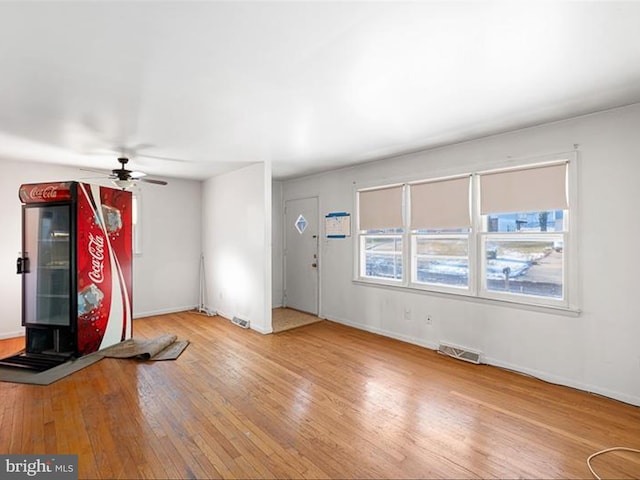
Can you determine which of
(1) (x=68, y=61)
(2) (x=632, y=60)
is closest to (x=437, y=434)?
(2) (x=632, y=60)

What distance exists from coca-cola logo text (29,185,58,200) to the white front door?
3.59 m

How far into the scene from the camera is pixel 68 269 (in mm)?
3857

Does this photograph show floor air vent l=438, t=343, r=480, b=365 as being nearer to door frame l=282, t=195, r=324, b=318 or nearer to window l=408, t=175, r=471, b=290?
window l=408, t=175, r=471, b=290

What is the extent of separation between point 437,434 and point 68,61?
3.57 m

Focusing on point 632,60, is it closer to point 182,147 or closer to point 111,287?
point 182,147

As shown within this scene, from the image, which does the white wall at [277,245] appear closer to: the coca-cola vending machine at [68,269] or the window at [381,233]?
the window at [381,233]

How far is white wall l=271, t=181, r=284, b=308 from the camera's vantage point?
21.4 ft

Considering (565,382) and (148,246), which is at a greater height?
(148,246)

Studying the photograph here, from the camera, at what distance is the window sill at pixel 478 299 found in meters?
3.17

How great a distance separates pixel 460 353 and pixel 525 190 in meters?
1.96

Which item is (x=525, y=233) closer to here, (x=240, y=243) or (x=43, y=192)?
(x=240, y=243)

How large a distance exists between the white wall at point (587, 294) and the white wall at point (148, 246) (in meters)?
4.47

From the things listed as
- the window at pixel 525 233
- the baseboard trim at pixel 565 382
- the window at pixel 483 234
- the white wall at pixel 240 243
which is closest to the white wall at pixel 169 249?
the white wall at pixel 240 243

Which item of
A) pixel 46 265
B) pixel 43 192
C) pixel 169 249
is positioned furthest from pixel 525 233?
pixel 169 249
